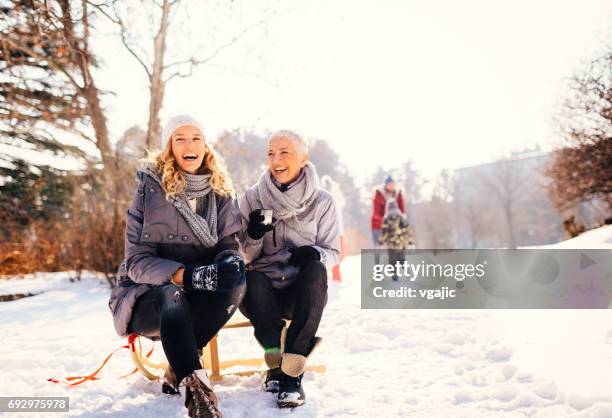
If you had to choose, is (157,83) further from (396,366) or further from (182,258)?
(396,366)

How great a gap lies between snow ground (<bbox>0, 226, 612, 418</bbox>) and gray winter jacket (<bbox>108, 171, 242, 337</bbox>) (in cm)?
51

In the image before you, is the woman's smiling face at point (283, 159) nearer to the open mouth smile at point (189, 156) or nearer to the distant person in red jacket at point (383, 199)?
the open mouth smile at point (189, 156)

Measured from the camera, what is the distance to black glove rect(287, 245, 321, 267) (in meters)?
2.56

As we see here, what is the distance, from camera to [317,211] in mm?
2791

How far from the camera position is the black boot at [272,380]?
2445mm

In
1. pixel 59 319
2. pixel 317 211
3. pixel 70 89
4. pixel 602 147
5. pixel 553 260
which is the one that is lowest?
pixel 59 319

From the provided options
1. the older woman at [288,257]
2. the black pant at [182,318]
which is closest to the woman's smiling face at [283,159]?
the older woman at [288,257]

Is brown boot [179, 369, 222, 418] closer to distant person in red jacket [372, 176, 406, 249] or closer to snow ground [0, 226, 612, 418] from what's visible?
snow ground [0, 226, 612, 418]

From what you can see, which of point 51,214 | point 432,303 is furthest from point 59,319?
point 51,214

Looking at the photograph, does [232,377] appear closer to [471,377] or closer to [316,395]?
[316,395]

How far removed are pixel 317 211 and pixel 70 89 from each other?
26.9 ft

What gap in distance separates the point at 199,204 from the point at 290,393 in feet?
3.37

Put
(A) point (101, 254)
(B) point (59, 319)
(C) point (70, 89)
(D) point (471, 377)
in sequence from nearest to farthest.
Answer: (D) point (471, 377), (B) point (59, 319), (A) point (101, 254), (C) point (70, 89)

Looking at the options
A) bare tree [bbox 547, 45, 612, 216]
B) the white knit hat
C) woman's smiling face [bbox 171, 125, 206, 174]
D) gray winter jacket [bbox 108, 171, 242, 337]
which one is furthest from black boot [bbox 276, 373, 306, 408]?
bare tree [bbox 547, 45, 612, 216]
